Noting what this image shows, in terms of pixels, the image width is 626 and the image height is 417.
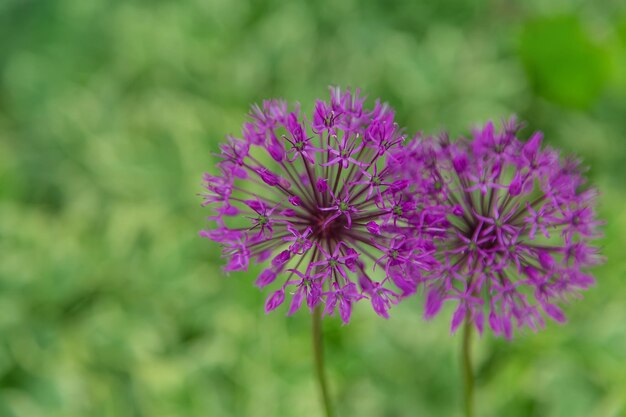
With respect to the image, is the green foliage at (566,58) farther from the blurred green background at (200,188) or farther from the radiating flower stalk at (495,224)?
the radiating flower stalk at (495,224)

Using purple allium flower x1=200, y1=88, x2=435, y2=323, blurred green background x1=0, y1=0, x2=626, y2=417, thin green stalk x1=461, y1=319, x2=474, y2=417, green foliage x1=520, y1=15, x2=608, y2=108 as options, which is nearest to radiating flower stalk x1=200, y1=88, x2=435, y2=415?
purple allium flower x1=200, y1=88, x2=435, y2=323

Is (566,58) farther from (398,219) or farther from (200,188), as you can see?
(398,219)

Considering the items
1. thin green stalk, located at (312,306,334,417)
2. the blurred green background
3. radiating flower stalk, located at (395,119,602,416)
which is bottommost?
thin green stalk, located at (312,306,334,417)

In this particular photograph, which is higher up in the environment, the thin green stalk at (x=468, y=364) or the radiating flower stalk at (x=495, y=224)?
the radiating flower stalk at (x=495, y=224)

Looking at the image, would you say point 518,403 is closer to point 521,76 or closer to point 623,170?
point 623,170

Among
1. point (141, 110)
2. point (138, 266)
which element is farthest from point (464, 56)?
point (138, 266)

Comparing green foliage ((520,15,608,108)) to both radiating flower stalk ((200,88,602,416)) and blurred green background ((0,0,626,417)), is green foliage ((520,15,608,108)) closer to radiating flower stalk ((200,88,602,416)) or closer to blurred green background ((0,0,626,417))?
blurred green background ((0,0,626,417))

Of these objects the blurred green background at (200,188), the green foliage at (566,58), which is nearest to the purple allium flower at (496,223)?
the blurred green background at (200,188)
